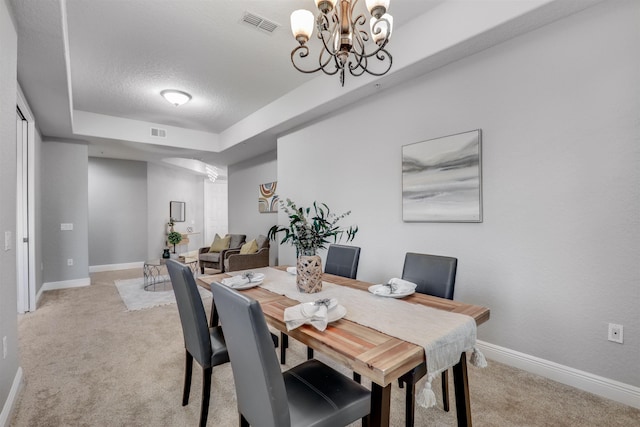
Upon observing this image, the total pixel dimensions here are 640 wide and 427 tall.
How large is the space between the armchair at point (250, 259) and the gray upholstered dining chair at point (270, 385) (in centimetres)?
373

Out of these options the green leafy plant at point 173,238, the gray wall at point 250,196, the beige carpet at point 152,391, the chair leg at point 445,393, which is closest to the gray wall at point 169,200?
the green leafy plant at point 173,238

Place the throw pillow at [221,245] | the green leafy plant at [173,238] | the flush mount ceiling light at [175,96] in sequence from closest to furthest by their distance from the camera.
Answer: the flush mount ceiling light at [175,96] < the throw pillow at [221,245] < the green leafy plant at [173,238]

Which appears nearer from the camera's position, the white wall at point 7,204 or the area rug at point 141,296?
the white wall at point 7,204

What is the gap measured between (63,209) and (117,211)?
6.81 ft

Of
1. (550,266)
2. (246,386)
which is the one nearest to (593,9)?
(550,266)

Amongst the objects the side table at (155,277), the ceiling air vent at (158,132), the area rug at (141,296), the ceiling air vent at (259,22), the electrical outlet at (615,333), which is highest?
the ceiling air vent at (259,22)

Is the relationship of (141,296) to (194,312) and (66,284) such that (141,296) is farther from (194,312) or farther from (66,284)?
(194,312)

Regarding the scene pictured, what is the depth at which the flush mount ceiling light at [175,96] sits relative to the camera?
3.91m

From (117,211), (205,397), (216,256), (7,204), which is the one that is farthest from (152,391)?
(117,211)

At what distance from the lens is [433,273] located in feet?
6.54

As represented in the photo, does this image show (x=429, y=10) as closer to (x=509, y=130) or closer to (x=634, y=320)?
(x=509, y=130)

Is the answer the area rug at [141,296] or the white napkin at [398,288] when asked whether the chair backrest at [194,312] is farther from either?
the area rug at [141,296]

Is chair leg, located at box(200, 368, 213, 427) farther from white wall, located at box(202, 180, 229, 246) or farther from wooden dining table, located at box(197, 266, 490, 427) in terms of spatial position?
white wall, located at box(202, 180, 229, 246)

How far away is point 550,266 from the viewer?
2.18 m
